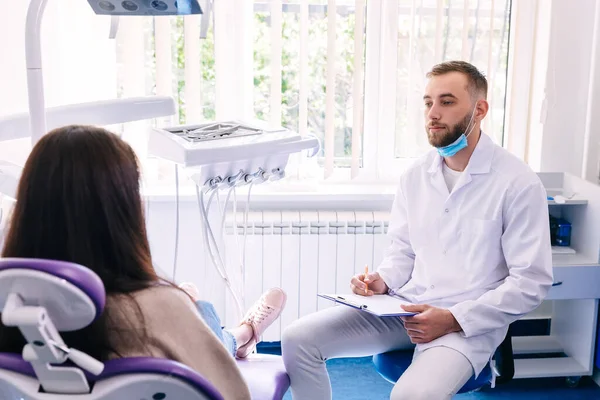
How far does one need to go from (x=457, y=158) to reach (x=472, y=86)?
0.21 metres

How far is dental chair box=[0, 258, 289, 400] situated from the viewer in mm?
896

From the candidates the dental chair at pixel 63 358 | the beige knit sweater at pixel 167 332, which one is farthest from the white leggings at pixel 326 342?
the dental chair at pixel 63 358

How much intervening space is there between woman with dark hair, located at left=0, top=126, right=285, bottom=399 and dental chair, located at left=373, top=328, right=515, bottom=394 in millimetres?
822

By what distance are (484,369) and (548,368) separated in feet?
3.37

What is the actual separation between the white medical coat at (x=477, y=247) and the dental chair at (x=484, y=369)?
0.03 metres

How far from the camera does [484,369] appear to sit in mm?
1839

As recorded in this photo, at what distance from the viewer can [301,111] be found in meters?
2.86

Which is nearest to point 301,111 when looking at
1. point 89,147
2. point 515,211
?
point 515,211

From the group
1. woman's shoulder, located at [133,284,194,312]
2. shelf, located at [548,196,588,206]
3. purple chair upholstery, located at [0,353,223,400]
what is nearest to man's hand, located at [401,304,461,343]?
woman's shoulder, located at [133,284,194,312]

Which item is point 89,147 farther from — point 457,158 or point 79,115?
point 457,158

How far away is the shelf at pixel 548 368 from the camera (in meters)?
2.70

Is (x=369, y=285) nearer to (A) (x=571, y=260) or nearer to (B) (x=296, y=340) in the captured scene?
(B) (x=296, y=340)

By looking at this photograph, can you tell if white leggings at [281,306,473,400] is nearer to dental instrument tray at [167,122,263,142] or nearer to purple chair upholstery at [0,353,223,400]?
dental instrument tray at [167,122,263,142]

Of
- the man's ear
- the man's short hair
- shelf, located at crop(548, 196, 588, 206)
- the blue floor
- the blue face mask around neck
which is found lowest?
the blue floor
